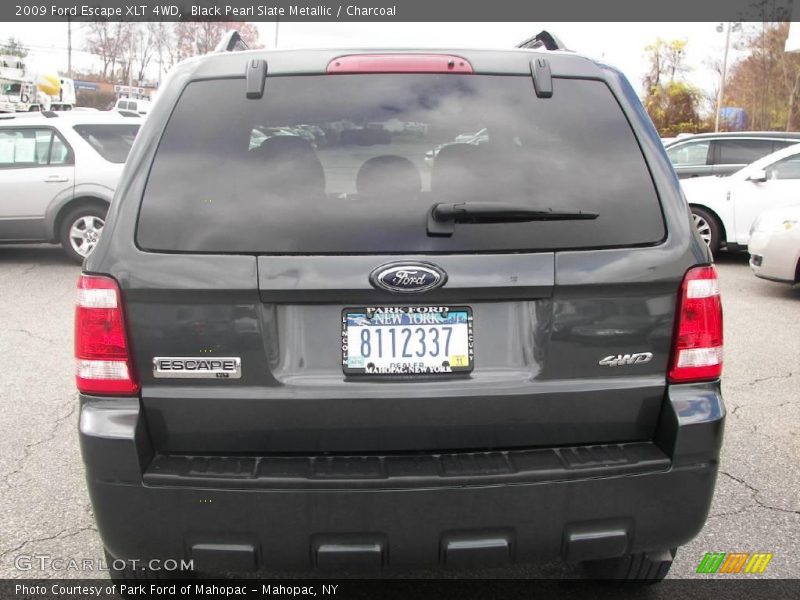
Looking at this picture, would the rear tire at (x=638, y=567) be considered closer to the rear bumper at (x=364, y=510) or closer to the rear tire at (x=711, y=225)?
the rear bumper at (x=364, y=510)

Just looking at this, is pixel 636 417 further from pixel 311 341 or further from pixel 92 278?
pixel 92 278

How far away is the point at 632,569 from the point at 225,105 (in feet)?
6.71

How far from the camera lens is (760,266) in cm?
822

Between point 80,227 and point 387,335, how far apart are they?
8.62m

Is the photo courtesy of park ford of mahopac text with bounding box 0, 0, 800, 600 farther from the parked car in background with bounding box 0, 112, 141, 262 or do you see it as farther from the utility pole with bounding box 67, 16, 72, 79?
the utility pole with bounding box 67, 16, 72, 79

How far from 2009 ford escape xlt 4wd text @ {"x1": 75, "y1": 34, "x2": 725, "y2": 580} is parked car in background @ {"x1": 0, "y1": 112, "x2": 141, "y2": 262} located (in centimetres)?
798

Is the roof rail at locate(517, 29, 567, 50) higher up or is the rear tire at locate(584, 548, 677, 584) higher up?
the roof rail at locate(517, 29, 567, 50)


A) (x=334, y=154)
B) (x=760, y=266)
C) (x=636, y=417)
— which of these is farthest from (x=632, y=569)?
(x=760, y=266)

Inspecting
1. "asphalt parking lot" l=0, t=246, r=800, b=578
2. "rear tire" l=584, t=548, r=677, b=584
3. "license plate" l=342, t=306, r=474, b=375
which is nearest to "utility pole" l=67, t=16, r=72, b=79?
"asphalt parking lot" l=0, t=246, r=800, b=578

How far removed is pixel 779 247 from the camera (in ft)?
26.3

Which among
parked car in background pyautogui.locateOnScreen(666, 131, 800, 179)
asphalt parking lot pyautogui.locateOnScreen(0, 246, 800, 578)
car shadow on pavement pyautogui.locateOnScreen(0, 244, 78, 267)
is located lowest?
car shadow on pavement pyautogui.locateOnScreen(0, 244, 78, 267)

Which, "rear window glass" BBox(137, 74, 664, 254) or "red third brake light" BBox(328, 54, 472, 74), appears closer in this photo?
"rear window glass" BBox(137, 74, 664, 254)

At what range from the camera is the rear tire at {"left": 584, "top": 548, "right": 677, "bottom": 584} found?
2.64 meters

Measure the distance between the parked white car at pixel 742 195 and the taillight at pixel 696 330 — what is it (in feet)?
26.6
